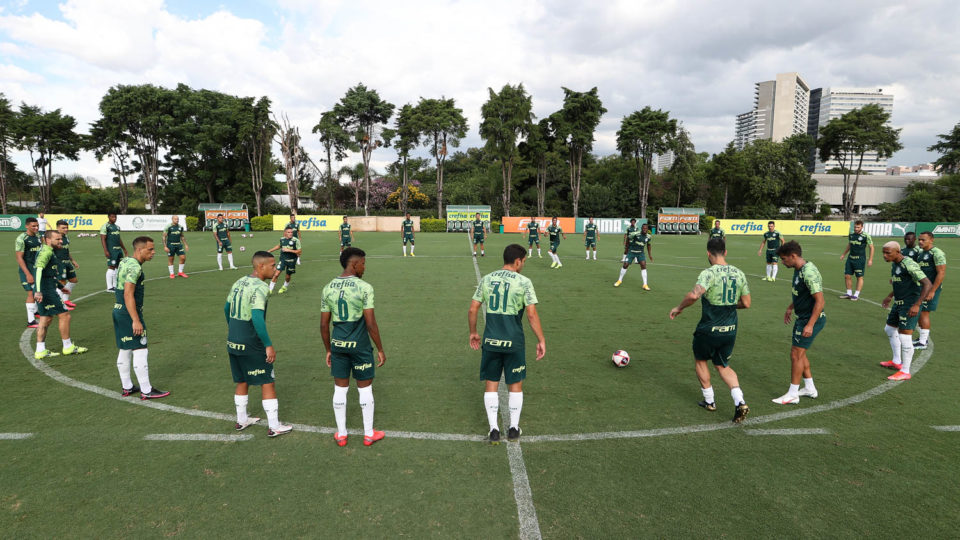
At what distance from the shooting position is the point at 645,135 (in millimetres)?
55812

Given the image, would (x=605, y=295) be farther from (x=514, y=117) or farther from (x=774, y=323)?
(x=514, y=117)

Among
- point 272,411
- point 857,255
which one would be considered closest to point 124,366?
point 272,411

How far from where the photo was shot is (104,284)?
1590 centimetres

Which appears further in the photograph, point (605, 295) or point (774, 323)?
point (605, 295)

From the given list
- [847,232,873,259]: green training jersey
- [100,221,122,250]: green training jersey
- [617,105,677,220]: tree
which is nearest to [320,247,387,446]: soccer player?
[100,221,122,250]: green training jersey

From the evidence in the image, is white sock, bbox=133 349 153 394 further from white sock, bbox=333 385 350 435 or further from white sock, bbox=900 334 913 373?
white sock, bbox=900 334 913 373

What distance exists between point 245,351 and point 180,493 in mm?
1459

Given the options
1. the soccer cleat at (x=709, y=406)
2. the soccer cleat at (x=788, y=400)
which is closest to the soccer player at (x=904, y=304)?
the soccer cleat at (x=788, y=400)

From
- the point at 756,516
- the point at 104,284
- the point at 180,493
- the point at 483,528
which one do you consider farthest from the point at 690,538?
the point at 104,284

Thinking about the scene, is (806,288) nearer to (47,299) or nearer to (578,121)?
(47,299)

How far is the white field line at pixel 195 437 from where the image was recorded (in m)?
5.46

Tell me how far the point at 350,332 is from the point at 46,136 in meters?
74.0

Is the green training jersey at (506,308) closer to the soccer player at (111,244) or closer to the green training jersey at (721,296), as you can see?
the green training jersey at (721,296)

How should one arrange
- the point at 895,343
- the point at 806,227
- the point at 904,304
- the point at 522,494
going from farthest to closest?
the point at 806,227, the point at 895,343, the point at 904,304, the point at 522,494
